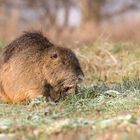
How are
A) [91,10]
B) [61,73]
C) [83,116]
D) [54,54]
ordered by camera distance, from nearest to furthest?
[83,116] < [61,73] < [54,54] < [91,10]

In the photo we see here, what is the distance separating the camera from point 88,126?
17.1 feet

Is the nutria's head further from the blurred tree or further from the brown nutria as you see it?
the blurred tree

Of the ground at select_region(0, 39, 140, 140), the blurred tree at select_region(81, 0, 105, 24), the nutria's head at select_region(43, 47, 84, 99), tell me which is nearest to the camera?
the ground at select_region(0, 39, 140, 140)

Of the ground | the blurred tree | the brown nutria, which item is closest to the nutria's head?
the brown nutria

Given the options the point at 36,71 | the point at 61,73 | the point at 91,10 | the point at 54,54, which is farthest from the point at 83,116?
the point at 91,10

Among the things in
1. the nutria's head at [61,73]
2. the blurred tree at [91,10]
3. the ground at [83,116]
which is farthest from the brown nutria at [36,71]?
the blurred tree at [91,10]

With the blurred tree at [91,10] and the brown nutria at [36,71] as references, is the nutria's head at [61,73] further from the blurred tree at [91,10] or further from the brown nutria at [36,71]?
the blurred tree at [91,10]

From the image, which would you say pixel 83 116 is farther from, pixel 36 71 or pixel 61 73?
pixel 36 71

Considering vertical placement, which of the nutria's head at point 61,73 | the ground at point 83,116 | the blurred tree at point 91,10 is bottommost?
the ground at point 83,116

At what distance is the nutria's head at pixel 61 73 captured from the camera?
256 inches

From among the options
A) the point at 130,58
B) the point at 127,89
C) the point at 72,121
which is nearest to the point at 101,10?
the point at 130,58

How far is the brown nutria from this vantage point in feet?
21.4

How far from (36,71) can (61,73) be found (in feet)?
0.83

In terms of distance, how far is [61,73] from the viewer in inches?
258
